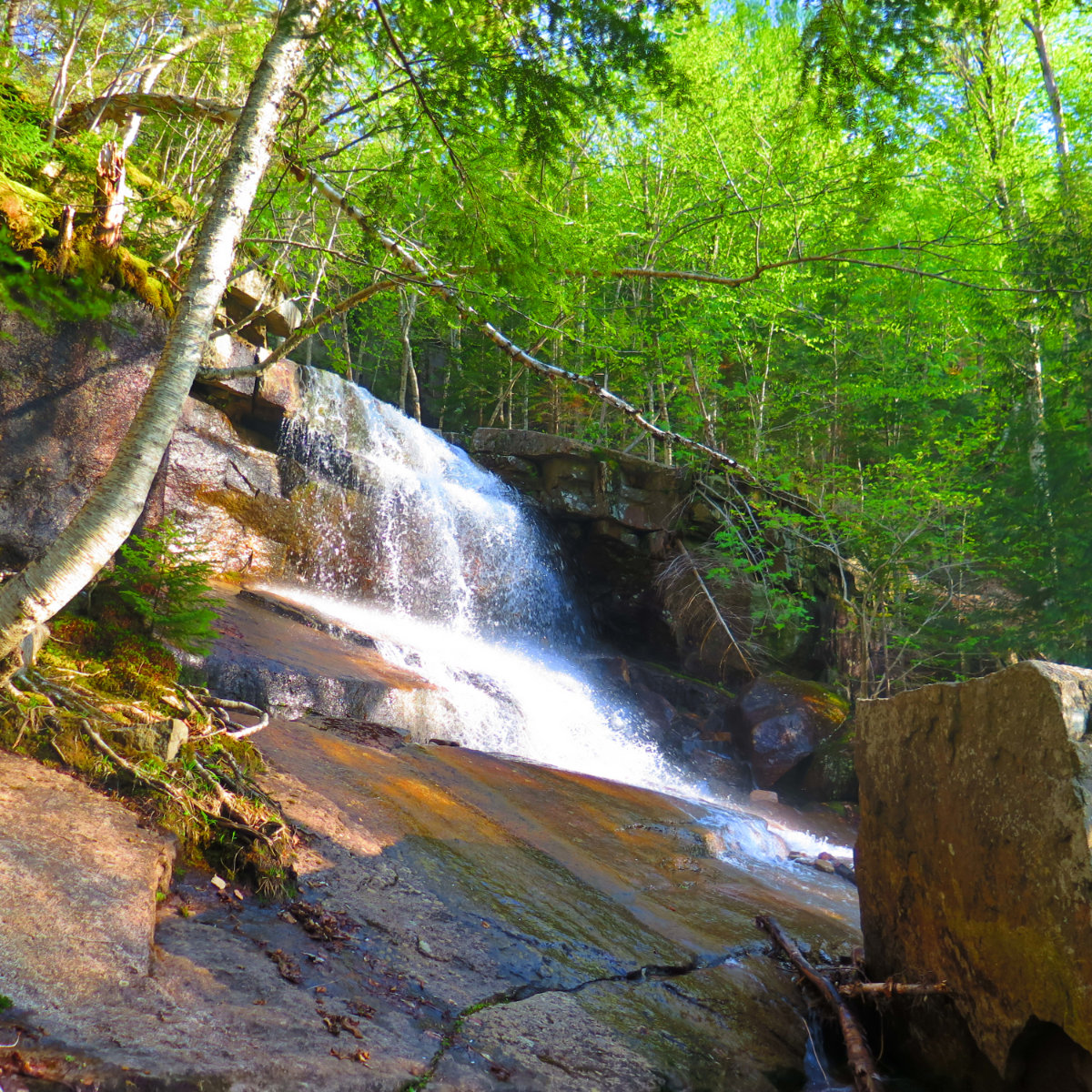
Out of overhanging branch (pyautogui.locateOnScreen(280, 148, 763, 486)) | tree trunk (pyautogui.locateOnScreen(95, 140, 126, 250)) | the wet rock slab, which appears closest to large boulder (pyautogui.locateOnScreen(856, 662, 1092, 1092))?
overhanging branch (pyautogui.locateOnScreen(280, 148, 763, 486))

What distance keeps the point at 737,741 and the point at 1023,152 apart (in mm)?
14213

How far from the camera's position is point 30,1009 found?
181 centimetres

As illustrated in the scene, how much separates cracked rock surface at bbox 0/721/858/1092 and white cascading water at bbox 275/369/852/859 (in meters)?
3.76

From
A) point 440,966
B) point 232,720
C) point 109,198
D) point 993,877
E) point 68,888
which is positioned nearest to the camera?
point 68,888

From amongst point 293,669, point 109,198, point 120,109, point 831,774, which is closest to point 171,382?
point 293,669

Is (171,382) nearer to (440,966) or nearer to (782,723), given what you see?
(440,966)

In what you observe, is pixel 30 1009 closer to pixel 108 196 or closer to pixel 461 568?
pixel 108 196

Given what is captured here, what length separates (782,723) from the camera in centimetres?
1294

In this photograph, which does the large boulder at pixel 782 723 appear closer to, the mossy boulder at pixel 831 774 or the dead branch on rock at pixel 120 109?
the mossy boulder at pixel 831 774

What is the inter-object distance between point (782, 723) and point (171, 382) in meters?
11.8

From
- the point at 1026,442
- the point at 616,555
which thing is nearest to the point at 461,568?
the point at 616,555

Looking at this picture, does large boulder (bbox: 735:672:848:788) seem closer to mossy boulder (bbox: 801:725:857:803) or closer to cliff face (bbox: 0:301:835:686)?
mossy boulder (bbox: 801:725:857:803)

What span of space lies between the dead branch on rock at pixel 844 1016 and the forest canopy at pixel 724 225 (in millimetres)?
2954

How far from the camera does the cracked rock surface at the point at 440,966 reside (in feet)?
6.34
